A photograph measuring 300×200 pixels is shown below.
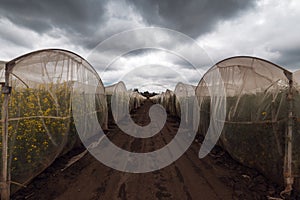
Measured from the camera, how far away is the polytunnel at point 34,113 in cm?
321

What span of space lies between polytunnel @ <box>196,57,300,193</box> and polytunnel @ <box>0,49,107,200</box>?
448 centimetres

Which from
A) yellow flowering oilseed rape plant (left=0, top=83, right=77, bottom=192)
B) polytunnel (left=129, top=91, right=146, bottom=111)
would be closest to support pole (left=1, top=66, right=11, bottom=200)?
yellow flowering oilseed rape plant (left=0, top=83, right=77, bottom=192)

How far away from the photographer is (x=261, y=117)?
422 centimetres

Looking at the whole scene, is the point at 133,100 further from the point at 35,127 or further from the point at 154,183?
the point at 154,183

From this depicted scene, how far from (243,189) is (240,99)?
2.31 m

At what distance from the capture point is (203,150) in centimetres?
648

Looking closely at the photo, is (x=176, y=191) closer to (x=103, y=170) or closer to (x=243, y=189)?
(x=243, y=189)

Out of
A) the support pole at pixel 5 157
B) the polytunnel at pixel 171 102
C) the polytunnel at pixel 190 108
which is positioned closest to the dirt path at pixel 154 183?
the support pole at pixel 5 157

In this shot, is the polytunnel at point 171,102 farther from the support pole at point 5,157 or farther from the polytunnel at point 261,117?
the support pole at point 5,157

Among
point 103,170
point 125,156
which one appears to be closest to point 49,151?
point 103,170

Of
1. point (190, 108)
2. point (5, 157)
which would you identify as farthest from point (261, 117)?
point (190, 108)

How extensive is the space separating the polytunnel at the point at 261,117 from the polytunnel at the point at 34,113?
4479 millimetres

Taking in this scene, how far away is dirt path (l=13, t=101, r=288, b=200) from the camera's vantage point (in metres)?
3.45

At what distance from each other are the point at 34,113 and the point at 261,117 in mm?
4735
